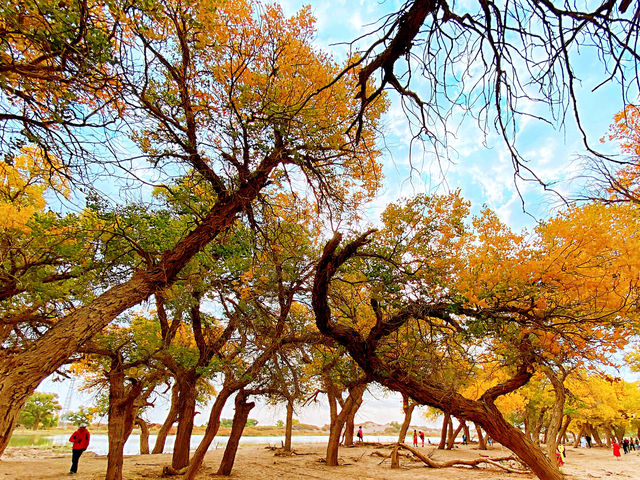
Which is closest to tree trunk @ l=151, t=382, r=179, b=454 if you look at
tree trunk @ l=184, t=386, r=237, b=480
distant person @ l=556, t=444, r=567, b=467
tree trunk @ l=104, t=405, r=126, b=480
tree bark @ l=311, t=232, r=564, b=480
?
tree trunk @ l=104, t=405, r=126, b=480

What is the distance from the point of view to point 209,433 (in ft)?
24.9

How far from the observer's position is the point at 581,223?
6.96m

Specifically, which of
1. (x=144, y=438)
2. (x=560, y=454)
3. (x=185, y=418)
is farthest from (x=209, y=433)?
(x=560, y=454)

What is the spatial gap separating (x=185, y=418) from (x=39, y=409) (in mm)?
41983

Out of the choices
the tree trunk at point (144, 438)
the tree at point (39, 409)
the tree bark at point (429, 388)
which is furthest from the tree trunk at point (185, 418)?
A: the tree at point (39, 409)

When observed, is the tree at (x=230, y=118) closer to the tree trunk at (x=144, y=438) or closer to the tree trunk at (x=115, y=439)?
the tree trunk at (x=115, y=439)

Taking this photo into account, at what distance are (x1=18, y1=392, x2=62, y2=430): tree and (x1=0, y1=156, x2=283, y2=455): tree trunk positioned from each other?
1744 inches

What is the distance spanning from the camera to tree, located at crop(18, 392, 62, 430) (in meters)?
37.0

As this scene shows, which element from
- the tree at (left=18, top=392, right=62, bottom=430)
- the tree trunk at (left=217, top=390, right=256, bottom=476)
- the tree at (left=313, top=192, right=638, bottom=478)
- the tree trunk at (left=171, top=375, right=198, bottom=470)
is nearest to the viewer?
the tree at (left=313, top=192, right=638, bottom=478)

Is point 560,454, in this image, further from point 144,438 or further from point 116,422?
point 144,438

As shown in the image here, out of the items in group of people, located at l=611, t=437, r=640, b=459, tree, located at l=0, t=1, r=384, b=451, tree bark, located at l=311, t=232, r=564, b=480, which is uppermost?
tree, located at l=0, t=1, r=384, b=451

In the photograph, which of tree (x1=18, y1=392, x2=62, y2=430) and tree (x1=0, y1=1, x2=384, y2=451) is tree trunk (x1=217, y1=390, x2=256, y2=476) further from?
tree (x1=18, y1=392, x2=62, y2=430)

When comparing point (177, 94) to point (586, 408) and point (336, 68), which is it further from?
point (586, 408)

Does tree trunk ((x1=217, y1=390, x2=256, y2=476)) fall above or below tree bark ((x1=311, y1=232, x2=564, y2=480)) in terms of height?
below
